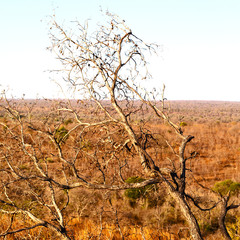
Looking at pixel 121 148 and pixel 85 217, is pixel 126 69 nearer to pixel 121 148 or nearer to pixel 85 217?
pixel 121 148

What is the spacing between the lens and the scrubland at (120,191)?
12.0ft

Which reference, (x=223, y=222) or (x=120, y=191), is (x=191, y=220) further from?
(x=120, y=191)

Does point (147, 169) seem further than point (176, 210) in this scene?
No

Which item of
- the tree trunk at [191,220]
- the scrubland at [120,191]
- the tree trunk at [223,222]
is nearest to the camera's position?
the tree trunk at [191,220]

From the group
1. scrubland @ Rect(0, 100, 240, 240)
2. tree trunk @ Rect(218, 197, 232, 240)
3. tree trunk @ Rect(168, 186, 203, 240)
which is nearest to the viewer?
tree trunk @ Rect(168, 186, 203, 240)

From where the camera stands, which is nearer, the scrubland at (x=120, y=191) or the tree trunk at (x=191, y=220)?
the tree trunk at (x=191, y=220)

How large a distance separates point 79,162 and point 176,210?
30.2ft

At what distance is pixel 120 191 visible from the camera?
9.57 metres

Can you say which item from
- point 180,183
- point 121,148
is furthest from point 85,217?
point 180,183

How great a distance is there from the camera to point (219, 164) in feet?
52.4

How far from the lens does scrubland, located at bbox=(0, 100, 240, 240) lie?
3.66m

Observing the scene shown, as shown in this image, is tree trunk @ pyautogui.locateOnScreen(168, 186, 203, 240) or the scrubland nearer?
tree trunk @ pyautogui.locateOnScreen(168, 186, 203, 240)

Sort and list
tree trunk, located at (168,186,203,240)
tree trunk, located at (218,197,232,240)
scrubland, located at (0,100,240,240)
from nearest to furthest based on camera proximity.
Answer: tree trunk, located at (168,186,203,240), tree trunk, located at (218,197,232,240), scrubland, located at (0,100,240,240)

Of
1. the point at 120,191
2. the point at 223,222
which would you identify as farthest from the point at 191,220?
the point at 120,191
